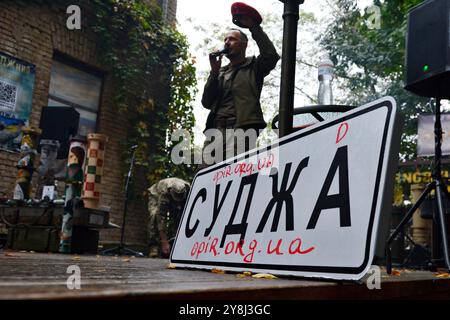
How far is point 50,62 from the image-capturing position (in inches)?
289

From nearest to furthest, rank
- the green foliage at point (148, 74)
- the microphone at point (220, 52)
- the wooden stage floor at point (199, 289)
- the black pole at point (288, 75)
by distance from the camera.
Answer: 1. the wooden stage floor at point (199, 289)
2. the black pole at point (288, 75)
3. the microphone at point (220, 52)
4. the green foliage at point (148, 74)

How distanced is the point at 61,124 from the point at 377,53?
8584mm

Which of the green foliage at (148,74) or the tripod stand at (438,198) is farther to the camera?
the green foliage at (148,74)

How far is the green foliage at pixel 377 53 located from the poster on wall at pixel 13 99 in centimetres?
676

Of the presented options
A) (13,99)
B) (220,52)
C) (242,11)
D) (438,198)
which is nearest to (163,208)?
(13,99)

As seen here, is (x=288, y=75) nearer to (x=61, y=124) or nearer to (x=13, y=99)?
(x=61, y=124)

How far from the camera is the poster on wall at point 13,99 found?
667 centimetres

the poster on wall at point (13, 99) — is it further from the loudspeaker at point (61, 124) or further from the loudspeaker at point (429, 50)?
the loudspeaker at point (429, 50)

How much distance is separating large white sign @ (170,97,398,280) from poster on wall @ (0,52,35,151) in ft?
19.2

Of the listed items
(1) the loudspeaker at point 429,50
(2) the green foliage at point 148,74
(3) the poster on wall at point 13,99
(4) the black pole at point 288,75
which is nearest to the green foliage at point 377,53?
(2) the green foliage at point 148,74

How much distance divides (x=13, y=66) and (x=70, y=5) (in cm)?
159

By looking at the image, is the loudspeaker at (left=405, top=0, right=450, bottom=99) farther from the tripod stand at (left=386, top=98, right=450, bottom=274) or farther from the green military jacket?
the green military jacket

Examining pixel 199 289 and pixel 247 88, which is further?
pixel 247 88
